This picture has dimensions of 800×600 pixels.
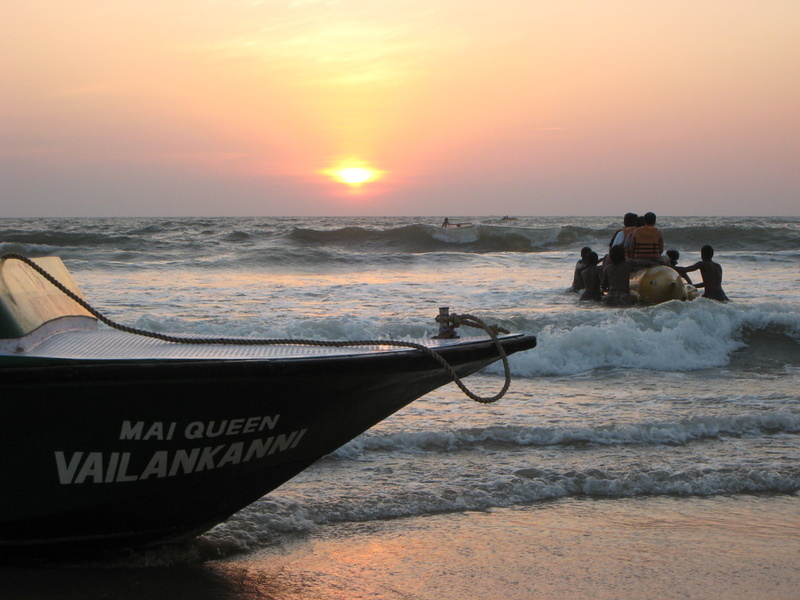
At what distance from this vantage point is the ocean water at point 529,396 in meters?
4.07

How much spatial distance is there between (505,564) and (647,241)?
10.2 meters

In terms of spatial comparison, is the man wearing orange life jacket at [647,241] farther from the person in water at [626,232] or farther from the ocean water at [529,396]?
the ocean water at [529,396]

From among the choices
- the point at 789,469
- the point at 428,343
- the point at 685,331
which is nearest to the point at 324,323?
the point at 685,331

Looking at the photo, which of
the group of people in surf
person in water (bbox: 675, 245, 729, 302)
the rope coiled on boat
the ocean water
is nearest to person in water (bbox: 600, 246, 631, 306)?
the group of people in surf

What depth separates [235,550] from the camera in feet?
10.9

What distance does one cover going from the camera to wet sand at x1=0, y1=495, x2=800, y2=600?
A: 9.59 feet

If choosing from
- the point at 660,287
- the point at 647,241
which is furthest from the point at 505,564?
the point at 647,241

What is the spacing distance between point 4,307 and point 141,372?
57 cm

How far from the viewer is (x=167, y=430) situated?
258 centimetres

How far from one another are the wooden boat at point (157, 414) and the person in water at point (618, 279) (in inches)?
382

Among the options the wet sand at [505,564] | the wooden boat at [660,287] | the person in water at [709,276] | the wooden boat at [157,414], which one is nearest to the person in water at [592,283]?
the wooden boat at [660,287]

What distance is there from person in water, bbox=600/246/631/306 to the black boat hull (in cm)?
971

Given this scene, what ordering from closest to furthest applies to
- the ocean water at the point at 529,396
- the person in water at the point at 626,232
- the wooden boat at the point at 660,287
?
the ocean water at the point at 529,396, the wooden boat at the point at 660,287, the person in water at the point at 626,232

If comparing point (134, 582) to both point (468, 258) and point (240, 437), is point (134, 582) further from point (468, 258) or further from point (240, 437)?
point (468, 258)
